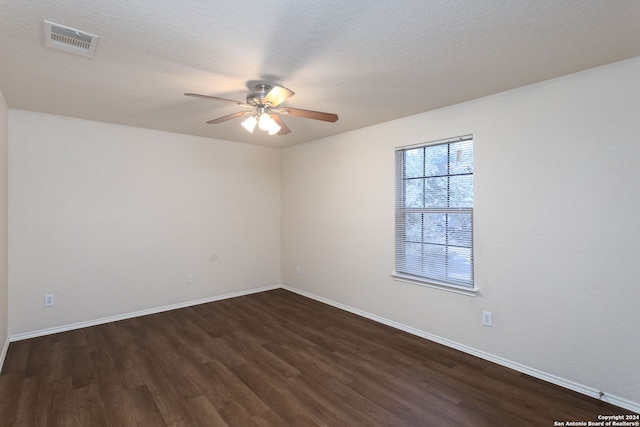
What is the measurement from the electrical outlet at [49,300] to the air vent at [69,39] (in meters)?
2.76

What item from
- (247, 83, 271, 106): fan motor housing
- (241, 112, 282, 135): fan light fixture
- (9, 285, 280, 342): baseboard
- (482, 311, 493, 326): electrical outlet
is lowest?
(9, 285, 280, 342): baseboard

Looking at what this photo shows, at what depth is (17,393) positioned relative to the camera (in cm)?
237

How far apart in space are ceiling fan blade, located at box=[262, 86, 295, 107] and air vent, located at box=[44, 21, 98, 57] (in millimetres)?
1087

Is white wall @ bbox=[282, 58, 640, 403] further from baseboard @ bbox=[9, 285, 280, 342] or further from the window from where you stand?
baseboard @ bbox=[9, 285, 280, 342]

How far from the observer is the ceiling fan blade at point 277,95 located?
2.28m

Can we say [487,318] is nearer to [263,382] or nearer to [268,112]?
[263,382]

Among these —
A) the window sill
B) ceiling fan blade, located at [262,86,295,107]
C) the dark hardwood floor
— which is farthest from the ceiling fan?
the dark hardwood floor

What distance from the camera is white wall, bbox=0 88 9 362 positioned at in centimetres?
289

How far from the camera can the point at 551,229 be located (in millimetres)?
2529

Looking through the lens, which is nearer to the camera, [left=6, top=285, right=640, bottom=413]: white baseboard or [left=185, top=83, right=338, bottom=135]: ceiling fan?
[left=6, top=285, right=640, bottom=413]: white baseboard

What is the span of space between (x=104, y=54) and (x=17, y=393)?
253 cm

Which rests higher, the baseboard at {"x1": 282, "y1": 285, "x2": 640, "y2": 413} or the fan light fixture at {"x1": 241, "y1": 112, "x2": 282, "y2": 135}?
the fan light fixture at {"x1": 241, "y1": 112, "x2": 282, "y2": 135}

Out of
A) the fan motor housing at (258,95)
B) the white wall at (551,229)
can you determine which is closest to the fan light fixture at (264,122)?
the fan motor housing at (258,95)

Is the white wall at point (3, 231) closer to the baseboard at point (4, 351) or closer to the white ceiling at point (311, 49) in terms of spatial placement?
the baseboard at point (4, 351)
